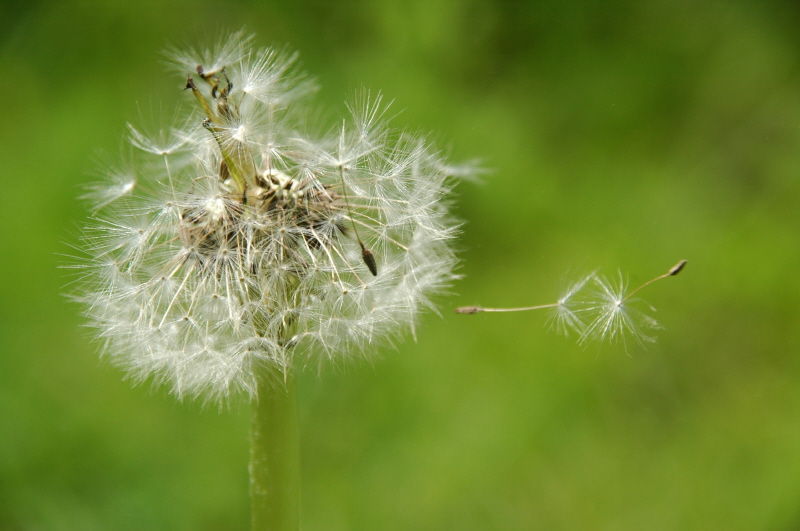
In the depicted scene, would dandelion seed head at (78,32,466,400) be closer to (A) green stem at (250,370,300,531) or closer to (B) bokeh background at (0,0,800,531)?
(A) green stem at (250,370,300,531)

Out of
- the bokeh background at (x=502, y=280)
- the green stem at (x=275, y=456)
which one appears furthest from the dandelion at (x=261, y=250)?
the bokeh background at (x=502, y=280)

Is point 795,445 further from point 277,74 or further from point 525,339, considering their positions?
point 277,74

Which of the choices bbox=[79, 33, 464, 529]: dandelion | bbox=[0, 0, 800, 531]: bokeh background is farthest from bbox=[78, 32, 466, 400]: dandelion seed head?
bbox=[0, 0, 800, 531]: bokeh background

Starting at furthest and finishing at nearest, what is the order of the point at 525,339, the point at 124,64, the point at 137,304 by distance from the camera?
the point at 124,64
the point at 525,339
the point at 137,304

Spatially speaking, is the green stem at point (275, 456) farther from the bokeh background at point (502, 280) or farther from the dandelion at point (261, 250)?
the bokeh background at point (502, 280)

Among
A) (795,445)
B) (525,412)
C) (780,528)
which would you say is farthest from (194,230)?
(795,445)

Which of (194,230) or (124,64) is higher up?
(124,64)
